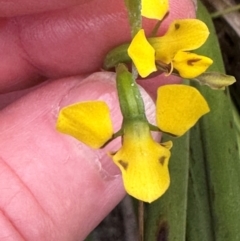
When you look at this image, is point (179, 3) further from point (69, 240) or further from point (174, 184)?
point (69, 240)

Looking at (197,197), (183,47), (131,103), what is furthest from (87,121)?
(197,197)

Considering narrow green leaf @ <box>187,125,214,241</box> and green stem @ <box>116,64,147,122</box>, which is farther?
narrow green leaf @ <box>187,125,214,241</box>

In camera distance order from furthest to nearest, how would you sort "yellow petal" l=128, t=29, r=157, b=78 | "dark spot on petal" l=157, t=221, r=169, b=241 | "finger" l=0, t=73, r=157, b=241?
"dark spot on petal" l=157, t=221, r=169, b=241 → "finger" l=0, t=73, r=157, b=241 → "yellow petal" l=128, t=29, r=157, b=78

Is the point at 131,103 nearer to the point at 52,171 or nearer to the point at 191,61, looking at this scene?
the point at 191,61

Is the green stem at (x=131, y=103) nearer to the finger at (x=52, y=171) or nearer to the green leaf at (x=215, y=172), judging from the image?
the finger at (x=52, y=171)

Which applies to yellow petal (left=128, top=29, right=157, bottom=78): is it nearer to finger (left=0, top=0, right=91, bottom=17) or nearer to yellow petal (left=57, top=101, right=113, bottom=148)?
yellow petal (left=57, top=101, right=113, bottom=148)

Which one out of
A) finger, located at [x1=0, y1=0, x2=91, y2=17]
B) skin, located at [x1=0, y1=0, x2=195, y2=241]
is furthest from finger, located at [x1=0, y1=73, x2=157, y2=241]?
finger, located at [x1=0, y1=0, x2=91, y2=17]

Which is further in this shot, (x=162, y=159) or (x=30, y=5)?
(x=30, y=5)
